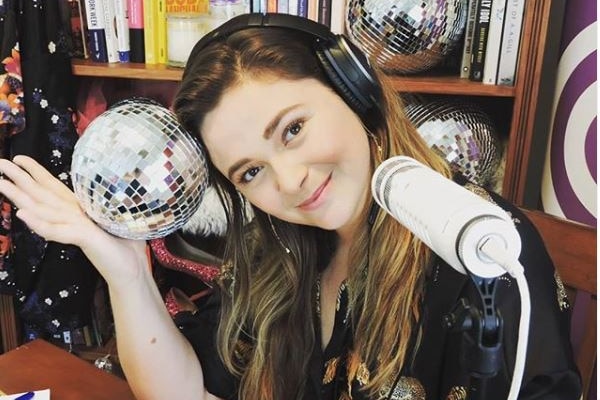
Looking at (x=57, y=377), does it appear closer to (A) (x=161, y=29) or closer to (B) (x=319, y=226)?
(B) (x=319, y=226)

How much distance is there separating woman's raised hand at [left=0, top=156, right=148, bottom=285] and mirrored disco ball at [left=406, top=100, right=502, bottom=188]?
0.53 m

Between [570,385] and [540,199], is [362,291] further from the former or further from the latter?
[540,199]

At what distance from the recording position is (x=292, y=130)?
0.78m

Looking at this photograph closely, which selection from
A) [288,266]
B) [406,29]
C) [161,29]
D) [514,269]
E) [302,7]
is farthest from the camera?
[161,29]

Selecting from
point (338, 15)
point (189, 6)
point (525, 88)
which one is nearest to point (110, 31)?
point (189, 6)

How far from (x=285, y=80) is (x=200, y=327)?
45cm

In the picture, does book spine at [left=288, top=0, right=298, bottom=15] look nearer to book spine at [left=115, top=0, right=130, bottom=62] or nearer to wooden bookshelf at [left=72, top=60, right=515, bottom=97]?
wooden bookshelf at [left=72, top=60, right=515, bottom=97]

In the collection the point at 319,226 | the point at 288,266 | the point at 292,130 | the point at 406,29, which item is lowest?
the point at 288,266

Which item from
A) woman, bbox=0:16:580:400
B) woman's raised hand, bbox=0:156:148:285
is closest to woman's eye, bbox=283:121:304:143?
woman, bbox=0:16:580:400

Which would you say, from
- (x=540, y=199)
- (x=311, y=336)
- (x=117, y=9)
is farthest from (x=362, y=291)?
(x=117, y=9)

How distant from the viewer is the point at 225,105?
0.79 metres

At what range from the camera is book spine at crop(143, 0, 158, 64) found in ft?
4.60

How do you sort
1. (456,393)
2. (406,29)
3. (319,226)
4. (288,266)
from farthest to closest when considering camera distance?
(406,29) → (288,266) → (319,226) → (456,393)

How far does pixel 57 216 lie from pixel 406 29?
657mm
